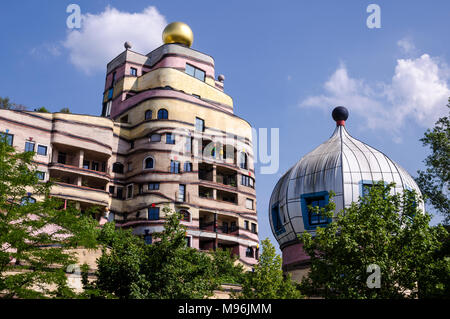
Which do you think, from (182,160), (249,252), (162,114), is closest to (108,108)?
(162,114)

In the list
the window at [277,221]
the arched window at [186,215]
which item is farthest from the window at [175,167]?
the window at [277,221]

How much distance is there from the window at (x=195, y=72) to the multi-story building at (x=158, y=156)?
0.98ft

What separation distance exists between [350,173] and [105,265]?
15.1m

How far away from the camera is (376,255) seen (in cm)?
1902

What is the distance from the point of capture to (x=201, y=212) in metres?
45.7

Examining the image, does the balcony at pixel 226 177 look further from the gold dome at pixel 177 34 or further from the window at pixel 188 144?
the gold dome at pixel 177 34

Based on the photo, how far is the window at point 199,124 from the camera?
47031mm

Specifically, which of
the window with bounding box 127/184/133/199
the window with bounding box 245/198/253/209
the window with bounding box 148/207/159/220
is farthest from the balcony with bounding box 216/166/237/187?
the window with bounding box 127/184/133/199

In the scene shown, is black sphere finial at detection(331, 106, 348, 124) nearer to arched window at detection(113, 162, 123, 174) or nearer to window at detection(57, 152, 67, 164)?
arched window at detection(113, 162, 123, 174)

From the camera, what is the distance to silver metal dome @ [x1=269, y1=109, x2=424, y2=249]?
29281 millimetres

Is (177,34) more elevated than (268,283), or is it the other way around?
(177,34)

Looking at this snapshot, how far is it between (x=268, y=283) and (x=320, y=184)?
9.68 meters

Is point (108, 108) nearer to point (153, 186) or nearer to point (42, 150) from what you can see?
point (153, 186)
